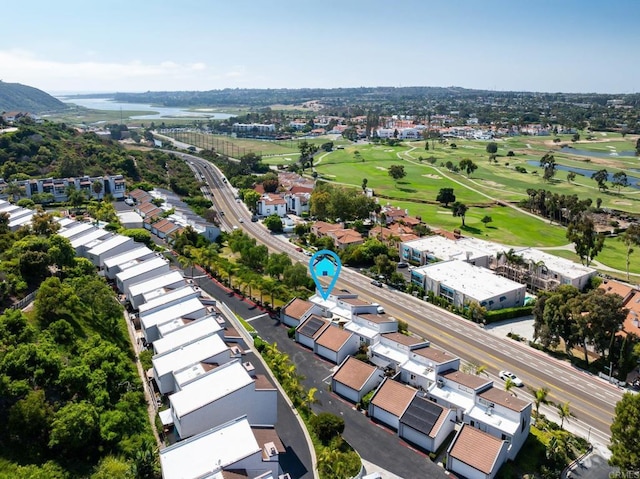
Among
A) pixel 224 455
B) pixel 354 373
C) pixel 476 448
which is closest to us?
pixel 224 455

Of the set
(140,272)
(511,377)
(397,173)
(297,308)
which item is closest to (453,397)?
(511,377)

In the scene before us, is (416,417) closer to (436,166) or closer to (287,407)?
(287,407)

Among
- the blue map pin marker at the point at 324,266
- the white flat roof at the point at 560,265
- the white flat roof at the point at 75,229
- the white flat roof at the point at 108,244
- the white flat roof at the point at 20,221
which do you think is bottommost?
the blue map pin marker at the point at 324,266

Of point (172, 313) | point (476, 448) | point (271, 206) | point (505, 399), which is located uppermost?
point (172, 313)

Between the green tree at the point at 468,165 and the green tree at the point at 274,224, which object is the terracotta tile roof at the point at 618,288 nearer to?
the green tree at the point at 274,224

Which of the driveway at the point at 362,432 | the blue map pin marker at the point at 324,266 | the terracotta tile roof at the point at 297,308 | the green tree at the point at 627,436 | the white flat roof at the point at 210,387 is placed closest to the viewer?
the green tree at the point at 627,436

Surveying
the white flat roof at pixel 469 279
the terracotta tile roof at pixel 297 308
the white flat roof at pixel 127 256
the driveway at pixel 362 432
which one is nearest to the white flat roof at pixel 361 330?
the driveway at pixel 362 432

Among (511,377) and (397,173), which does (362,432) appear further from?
(397,173)
